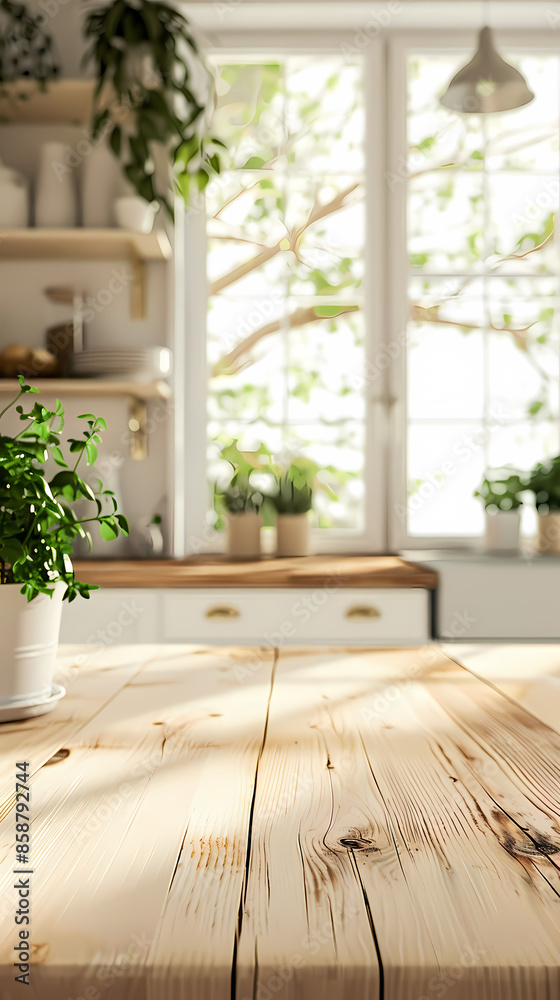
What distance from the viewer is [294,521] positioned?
266 cm

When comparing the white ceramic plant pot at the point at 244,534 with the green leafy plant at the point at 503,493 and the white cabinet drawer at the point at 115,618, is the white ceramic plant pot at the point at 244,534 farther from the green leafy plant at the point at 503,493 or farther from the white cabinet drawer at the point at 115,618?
the green leafy plant at the point at 503,493

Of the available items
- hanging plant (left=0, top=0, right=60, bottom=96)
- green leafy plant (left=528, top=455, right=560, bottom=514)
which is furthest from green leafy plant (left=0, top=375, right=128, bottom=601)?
hanging plant (left=0, top=0, right=60, bottom=96)

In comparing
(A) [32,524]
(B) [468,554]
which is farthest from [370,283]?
(A) [32,524]

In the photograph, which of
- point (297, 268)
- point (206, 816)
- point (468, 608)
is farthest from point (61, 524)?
point (297, 268)

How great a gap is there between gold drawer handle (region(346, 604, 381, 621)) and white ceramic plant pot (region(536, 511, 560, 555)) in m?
0.81

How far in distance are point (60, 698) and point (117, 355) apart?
6.16 feet

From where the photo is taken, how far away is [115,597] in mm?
2168

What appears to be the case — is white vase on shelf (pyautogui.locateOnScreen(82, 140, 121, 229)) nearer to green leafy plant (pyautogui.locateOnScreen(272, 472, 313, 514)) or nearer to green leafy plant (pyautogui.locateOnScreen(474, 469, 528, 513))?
green leafy plant (pyautogui.locateOnScreen(272, 472, 313, 514))

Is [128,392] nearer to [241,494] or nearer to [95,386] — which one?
[95,386]

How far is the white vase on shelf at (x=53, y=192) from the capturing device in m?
2.58

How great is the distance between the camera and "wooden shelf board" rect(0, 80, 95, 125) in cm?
253

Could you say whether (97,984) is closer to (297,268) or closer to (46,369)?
(46,369)

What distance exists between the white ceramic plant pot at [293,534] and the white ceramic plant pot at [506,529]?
0.65m

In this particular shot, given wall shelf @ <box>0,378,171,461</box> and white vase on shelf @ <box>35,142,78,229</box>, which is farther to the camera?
white vase on shelf @ <box>35,142,78,229</box>
